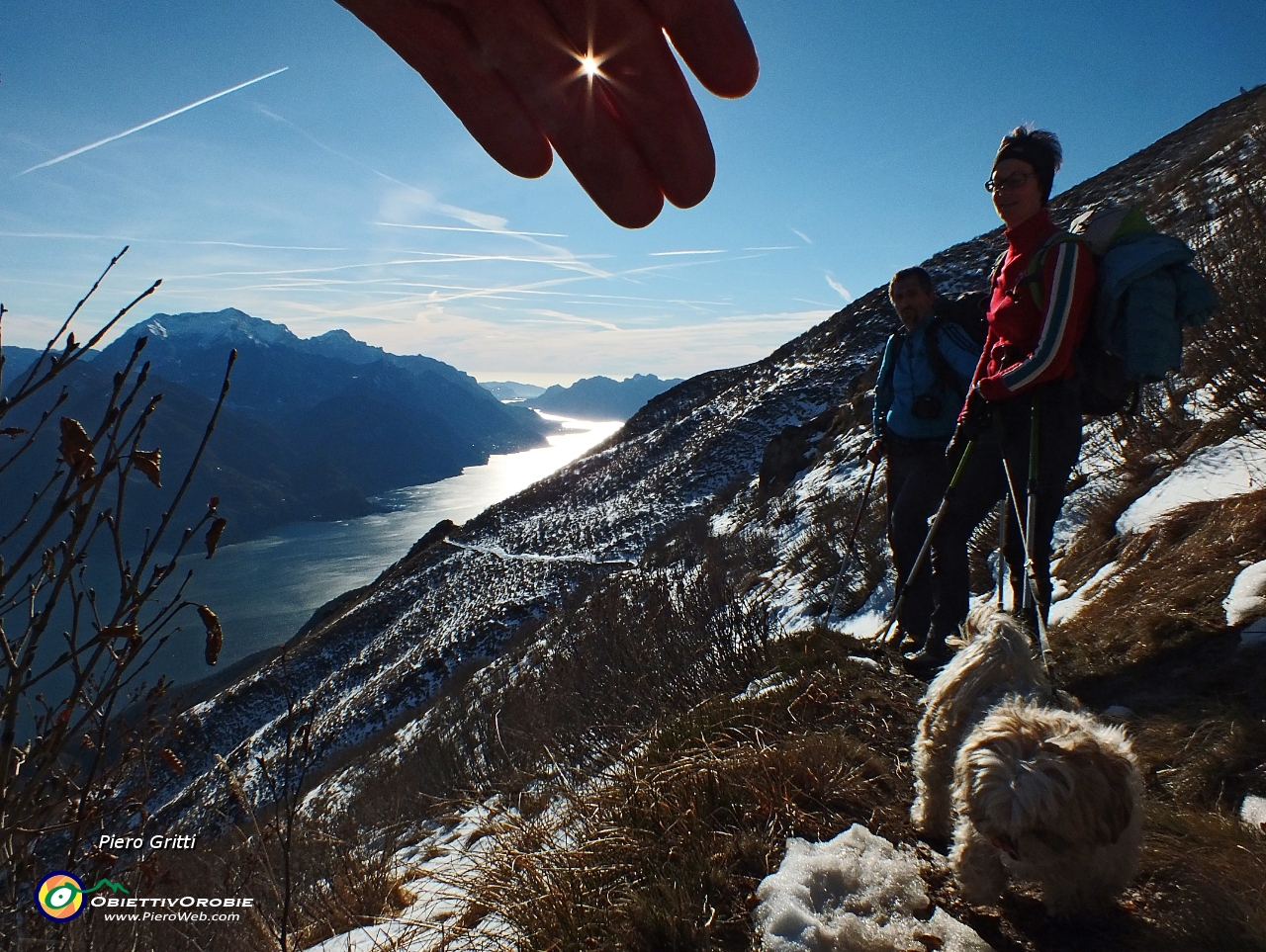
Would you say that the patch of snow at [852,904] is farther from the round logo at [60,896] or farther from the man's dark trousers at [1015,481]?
the round logo at [60,896]

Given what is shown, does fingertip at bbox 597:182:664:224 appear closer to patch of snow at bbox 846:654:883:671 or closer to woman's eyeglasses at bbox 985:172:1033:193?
woman's eyeglasses at bbox 985:172:1033:193

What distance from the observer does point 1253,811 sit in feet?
6.23

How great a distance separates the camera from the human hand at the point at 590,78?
1053 mm

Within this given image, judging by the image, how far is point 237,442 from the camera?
157500 mm

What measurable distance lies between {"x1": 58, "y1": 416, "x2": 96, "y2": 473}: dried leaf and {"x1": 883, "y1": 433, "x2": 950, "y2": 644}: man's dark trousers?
3.69 m

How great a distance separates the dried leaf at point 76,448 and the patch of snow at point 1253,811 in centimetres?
296

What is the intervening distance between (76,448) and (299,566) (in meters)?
86.5

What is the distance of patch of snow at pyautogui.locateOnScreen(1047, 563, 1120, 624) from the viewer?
3654 mm

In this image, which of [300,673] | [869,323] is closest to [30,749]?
[300,673]

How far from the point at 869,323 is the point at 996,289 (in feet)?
97.3

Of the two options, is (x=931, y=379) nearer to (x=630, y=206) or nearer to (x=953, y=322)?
(x=953, y=322)

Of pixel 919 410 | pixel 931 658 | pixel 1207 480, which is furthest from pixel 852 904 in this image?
pixel 1207 480

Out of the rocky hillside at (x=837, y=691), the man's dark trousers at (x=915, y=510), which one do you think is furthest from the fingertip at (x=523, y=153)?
the man's dark trousers at (x=915, y=510)

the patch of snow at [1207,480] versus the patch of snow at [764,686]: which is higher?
the patch of snow at [1207,480]
